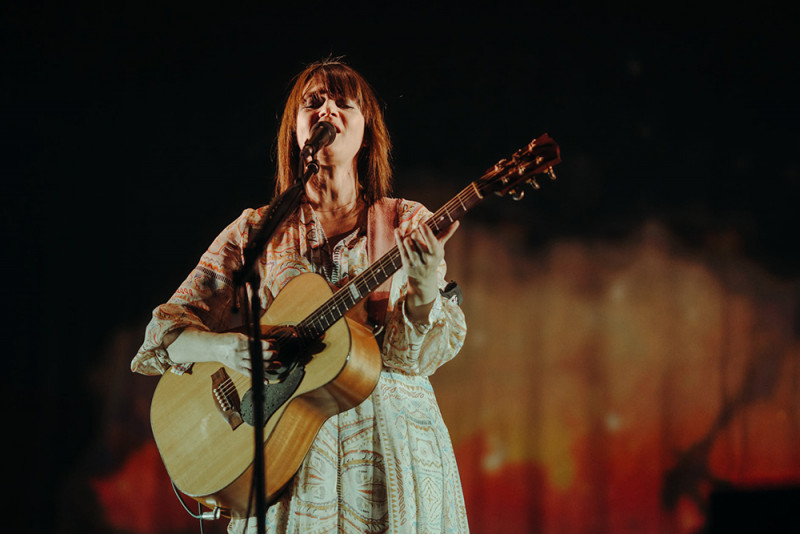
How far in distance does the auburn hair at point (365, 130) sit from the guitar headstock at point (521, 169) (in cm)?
54

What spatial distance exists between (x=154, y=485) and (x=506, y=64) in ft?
8.81

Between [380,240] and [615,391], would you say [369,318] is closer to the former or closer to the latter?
[380,240]

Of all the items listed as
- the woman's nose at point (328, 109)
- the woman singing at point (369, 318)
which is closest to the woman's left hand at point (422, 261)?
the woman singing at point (369, 318)

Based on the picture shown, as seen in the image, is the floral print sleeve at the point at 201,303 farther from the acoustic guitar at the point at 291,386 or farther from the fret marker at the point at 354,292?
the fret marker at the point at 354,292

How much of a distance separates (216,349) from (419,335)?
577 mm

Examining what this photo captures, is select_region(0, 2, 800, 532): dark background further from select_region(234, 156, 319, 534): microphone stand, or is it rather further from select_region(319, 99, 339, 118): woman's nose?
select_region(234, 156, 319, 534): microphone stand

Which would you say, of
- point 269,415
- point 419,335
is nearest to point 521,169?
point 419,335

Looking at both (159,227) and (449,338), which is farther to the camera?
(159,227)

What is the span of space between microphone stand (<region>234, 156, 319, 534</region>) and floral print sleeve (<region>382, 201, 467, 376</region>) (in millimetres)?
365

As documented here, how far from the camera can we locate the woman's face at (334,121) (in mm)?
2178

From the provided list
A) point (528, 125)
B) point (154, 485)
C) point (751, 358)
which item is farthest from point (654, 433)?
point (154, 485)

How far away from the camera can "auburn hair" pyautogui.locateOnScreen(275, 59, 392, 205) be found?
2.25 m

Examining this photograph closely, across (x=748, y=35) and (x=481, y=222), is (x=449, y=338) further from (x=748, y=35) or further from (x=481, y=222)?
(x=748, y=35)

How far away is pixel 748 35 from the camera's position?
3.41 metres
